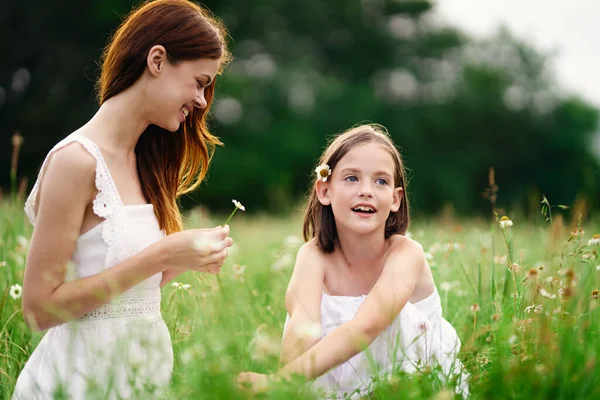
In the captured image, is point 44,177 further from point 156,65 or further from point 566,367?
point 566,367

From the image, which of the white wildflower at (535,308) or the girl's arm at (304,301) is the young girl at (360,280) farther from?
the white wildflower at (535,308)

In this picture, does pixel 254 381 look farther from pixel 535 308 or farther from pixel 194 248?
pixel 535 308

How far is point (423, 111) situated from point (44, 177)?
22.8 metres

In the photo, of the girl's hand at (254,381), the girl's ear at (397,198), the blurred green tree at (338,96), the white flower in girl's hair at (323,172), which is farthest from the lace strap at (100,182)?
the blurred green tree at (338,96)

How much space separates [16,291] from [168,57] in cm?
146

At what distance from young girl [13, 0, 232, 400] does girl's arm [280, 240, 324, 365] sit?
0.41 meters

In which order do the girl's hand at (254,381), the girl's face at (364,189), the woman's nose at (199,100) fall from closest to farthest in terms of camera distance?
the girl's hand at (254,381) < the woman's nose at (199,100) < the girl's face at (364,189)

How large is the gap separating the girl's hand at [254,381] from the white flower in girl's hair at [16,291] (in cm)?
152

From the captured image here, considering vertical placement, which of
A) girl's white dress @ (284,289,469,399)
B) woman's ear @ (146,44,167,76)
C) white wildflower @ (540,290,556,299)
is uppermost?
woman's ear @ (146,44,167,76)

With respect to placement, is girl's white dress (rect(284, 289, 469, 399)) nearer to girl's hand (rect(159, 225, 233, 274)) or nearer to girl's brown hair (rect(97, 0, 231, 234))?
girl's hand (rect(159, 225, 233, 274))

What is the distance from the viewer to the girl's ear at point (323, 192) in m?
2.94

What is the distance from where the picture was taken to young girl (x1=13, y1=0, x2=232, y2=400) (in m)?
2.16

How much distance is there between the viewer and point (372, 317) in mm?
2416

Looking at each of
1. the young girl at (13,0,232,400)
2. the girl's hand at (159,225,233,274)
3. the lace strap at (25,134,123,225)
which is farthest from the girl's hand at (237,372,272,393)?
the lace strap at (25,134,123,225)
